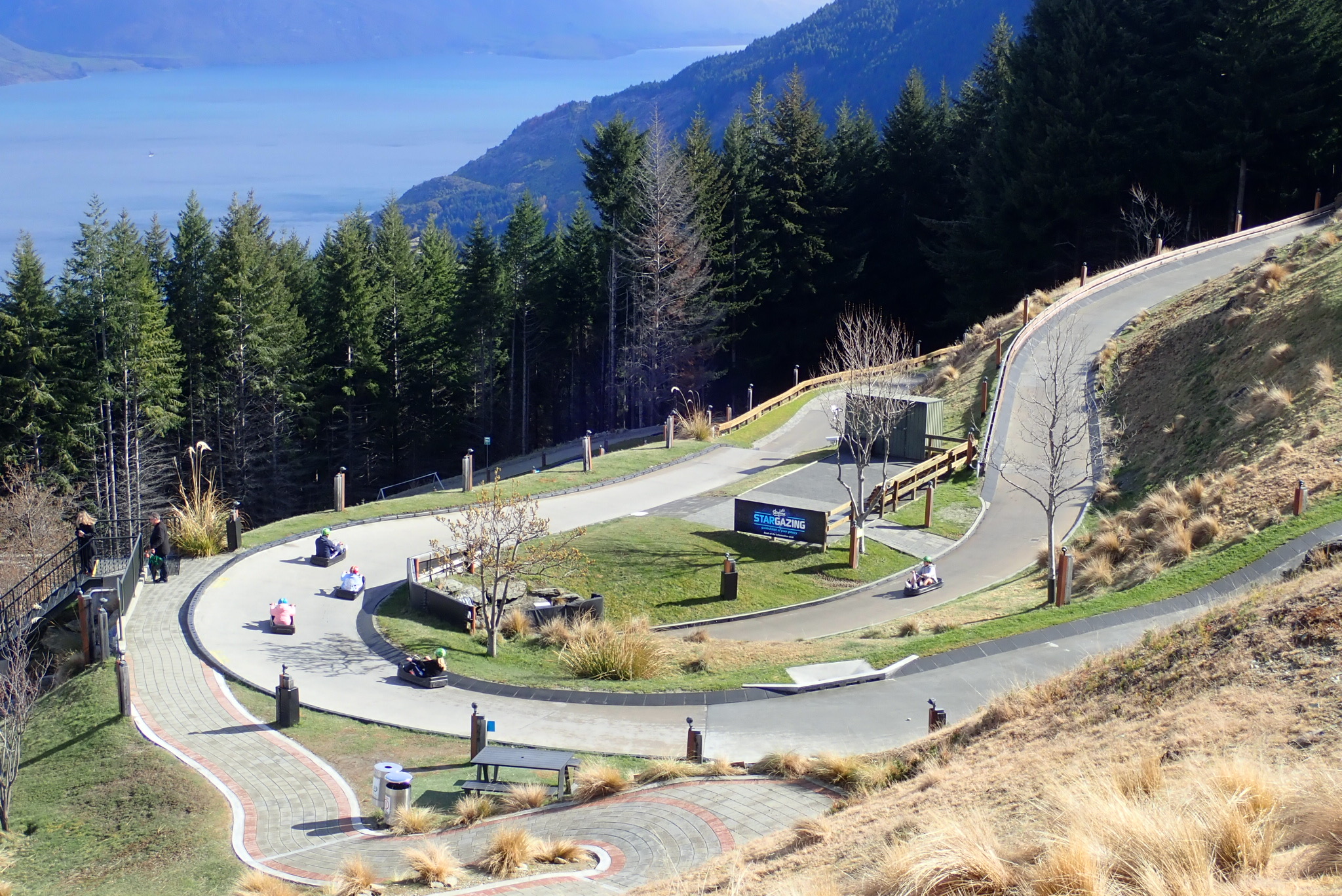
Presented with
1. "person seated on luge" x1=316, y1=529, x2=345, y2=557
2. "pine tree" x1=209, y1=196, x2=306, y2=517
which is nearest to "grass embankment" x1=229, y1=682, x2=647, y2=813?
"person seated on luge" x1=316, y1=529, x2=345, y2=557

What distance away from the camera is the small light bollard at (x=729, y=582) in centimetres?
2402

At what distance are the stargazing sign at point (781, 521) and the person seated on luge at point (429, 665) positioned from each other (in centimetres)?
1050

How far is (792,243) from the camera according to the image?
62562mm

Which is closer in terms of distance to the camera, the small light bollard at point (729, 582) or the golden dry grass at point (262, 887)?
the golden dry grass at point (262, 887)

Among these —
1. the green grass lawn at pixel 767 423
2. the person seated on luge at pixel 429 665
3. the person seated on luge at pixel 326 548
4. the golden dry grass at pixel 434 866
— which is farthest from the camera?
the green grass lawn at pixel 767 423

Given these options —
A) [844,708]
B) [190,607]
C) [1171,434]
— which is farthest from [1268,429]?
[190,607]

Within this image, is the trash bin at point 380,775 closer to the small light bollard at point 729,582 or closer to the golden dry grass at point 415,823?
the golden dry grass at point 415,823

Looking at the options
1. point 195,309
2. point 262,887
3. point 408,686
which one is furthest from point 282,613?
point 195,309

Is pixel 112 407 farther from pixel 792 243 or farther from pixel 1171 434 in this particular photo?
pixel 1171 434

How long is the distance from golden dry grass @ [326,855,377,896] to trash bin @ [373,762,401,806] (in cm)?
198

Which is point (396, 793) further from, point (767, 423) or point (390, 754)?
point (767, 423)

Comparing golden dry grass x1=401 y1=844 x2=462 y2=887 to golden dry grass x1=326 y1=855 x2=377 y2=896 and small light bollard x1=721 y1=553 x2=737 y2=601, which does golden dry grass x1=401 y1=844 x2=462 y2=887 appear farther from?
small light bollard x1=721 y1=553 x2=737 y2=601

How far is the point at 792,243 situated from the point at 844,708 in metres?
49.4

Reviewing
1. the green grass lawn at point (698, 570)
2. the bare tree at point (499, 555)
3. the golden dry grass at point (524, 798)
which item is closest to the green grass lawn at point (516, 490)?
the bare tree at point (499, 555)
